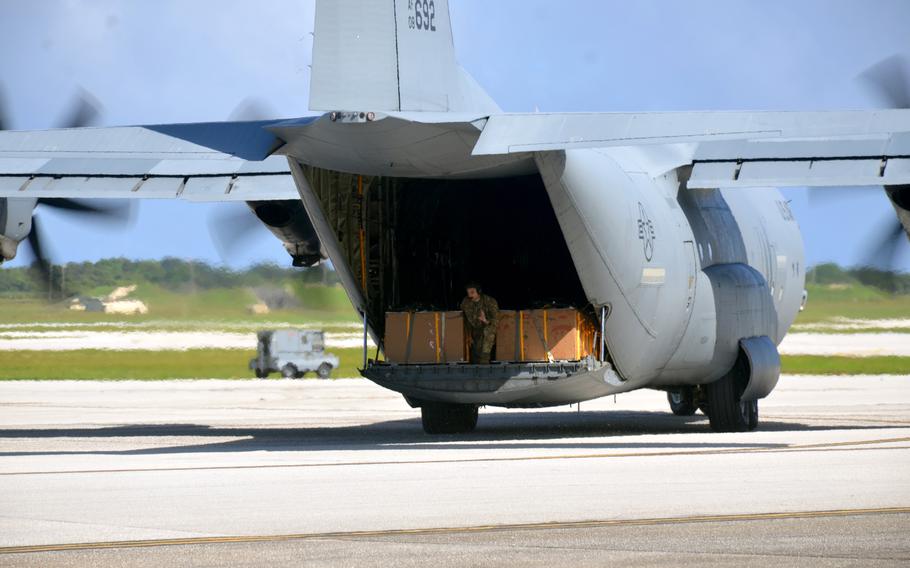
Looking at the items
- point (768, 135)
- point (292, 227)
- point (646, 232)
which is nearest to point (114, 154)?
point (292, 227)

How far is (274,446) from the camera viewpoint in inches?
715

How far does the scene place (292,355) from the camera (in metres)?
45.2

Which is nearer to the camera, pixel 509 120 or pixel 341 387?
pixel 509 120

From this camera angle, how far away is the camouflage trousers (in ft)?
60.7

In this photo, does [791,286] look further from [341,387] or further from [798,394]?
[341,387]

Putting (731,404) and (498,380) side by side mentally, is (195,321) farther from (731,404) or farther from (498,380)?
(498,380)

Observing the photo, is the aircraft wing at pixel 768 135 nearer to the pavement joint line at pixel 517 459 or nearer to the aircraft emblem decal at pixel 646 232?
the aircraft emblem decal at pixel 646 232

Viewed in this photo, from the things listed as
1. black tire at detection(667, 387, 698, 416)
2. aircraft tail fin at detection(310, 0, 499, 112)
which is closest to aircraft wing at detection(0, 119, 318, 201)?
aircraft tail fin at detection(310, 0, 499, 112)

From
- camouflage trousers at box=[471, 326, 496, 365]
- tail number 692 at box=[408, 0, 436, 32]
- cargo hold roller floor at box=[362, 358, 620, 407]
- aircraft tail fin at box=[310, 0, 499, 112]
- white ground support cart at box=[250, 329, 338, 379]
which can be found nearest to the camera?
aircraft tail fin at box=[310, 0, 499, 112]

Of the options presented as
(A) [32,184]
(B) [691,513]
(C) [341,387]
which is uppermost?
(A) [32,184]

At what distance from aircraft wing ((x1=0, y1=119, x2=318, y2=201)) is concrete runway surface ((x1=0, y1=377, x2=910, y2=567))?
3278 millimetres

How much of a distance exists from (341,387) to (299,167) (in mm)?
22918

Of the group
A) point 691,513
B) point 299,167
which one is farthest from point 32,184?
point 691,513

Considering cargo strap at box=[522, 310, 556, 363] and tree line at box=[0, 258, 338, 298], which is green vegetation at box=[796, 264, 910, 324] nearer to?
tree line at box=[0, 258, 338, 298]
